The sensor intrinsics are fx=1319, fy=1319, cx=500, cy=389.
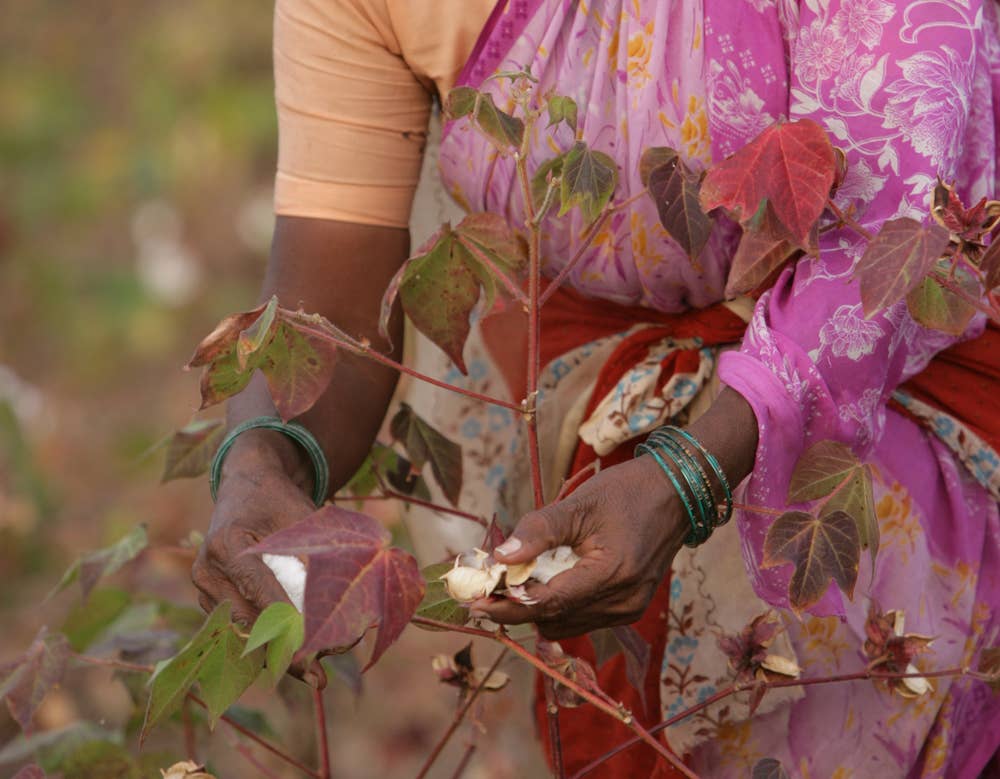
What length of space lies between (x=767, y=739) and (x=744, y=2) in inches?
25.6

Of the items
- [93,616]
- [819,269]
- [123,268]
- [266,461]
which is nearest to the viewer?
[819,269]

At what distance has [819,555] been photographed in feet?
2.93

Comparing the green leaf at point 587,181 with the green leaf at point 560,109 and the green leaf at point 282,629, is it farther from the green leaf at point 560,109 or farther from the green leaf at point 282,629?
the green leaf at point 282,629

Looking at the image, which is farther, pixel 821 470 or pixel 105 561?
pixel 105 561

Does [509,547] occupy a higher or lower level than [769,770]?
higher

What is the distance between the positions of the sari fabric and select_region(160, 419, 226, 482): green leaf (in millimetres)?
356

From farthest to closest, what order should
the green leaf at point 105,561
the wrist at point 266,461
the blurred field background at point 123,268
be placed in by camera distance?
the blurred field background at point 123,268 < the green leaf at point 105,561 < the wrist at point 266,461

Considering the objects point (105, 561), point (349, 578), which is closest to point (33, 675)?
point (105, 561)

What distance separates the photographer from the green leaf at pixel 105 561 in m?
1.32

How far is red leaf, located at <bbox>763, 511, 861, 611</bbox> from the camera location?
89cm

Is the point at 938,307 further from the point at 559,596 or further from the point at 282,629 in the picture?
the point at 282,629

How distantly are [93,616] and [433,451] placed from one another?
1.85ft

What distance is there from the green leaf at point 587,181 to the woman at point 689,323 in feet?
0.53

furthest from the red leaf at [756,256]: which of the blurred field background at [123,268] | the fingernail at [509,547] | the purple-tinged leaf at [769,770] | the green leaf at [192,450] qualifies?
the blurred field background at [123,268]
